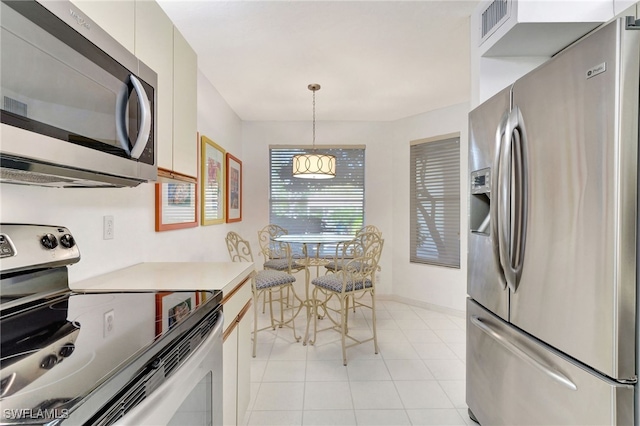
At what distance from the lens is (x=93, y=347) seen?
2.22 feet

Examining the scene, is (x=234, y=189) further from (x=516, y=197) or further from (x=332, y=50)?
(x=516, y=197)

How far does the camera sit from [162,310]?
941 mm

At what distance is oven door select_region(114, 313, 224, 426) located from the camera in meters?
0.66

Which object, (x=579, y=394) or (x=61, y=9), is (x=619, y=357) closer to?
(x=579, y=394)

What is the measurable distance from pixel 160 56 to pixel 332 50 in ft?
4.64

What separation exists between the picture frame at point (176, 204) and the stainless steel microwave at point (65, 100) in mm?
519

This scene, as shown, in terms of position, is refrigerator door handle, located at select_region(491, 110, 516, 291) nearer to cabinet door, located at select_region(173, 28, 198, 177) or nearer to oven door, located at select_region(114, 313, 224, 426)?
oven door, located at select_region(114, 313, 224, 426)

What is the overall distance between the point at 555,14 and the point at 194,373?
2272 millimetres

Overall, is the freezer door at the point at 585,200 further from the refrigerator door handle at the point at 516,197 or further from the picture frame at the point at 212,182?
the picture frame at the point at 212,182

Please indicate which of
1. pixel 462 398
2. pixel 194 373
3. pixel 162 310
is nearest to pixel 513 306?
pixel 462 398

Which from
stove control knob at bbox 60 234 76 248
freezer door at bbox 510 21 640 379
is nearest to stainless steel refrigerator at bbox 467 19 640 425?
freezer door at bbox 510 21 640 379

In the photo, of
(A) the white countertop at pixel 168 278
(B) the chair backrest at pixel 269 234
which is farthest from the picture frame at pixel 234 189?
(A) the white countertop at pixel 168 278

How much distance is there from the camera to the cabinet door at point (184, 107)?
5.01 ft

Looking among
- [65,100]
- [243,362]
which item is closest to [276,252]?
[243,362]
